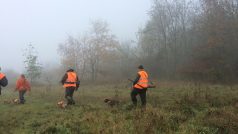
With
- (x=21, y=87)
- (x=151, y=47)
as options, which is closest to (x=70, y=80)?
(x=21, y=87)

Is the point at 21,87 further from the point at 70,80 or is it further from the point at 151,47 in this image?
the point at 151,47

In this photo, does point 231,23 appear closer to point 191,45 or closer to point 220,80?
point 220,80

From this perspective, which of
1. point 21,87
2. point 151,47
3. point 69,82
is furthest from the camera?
point 151,47

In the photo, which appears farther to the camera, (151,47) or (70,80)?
(151,47)

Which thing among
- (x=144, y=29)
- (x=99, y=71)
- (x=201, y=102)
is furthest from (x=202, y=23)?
(x=201, y=102)

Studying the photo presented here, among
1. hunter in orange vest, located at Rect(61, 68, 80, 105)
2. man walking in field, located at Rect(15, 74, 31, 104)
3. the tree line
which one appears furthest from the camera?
the tree line

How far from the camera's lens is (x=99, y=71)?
48.1 meters

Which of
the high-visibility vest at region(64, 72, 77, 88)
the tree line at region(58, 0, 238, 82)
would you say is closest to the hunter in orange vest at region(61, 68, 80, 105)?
the high-visibility vest at region(64, 72, 77, 88)

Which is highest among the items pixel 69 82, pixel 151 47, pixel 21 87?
pixel 151 47

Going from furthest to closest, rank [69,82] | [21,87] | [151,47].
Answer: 1. [151,47]
2. [21,87]
3. [69,82]

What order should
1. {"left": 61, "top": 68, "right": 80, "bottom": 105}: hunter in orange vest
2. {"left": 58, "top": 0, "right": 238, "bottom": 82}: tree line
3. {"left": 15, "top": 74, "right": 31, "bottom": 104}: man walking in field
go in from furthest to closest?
{"left": 58, "top": 0, "right": 238, "bottom": 82}: tree line
{"left": 15, "top": 74, "right": 31, "bottom": 104}: man walking in field
{"left": 61, "top": 68, "right": 80, "bottom": 105}: hunter in orange vest

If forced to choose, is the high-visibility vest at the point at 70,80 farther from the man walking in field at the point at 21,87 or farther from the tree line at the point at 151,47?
the tree line at the point at 151,47

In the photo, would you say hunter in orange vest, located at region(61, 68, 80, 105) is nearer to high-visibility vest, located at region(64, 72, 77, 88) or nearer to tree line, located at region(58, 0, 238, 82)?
high-visibility vest, located at region(64, 72, 77, 88)

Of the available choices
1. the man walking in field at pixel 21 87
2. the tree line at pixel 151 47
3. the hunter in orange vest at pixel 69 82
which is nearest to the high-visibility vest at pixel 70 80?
the hunter in orange vest at pixel 69 82
